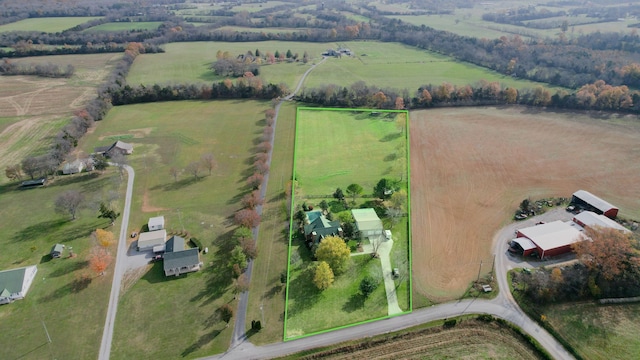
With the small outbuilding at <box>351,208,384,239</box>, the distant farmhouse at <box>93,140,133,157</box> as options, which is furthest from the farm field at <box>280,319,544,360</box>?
the distant farmhouse at <box>93,140,133,157</box>

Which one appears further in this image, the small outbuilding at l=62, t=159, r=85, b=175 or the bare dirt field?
the small outbuilding at l=62, t=159, r=85, b=175

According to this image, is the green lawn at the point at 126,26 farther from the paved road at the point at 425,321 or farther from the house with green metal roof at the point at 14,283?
the paved road at the point at 425,321

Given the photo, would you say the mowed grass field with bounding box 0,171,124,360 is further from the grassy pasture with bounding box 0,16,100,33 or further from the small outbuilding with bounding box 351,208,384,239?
the grassy pasture with bounding box 0,16,100,33

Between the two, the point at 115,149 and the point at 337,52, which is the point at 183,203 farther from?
the point at 337,52

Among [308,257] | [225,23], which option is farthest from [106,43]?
[308,257]

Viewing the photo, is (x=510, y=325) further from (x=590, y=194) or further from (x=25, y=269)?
(x=25, y=269)

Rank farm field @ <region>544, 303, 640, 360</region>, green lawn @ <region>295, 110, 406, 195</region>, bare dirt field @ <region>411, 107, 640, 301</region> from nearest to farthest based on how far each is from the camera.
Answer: farm field @ <region>544, 303, 640, 360</region> → bare dirt field @ <region>411, 107, 640, 301</region> → green lawn @ <region>295, 110, 406, 195</region>
